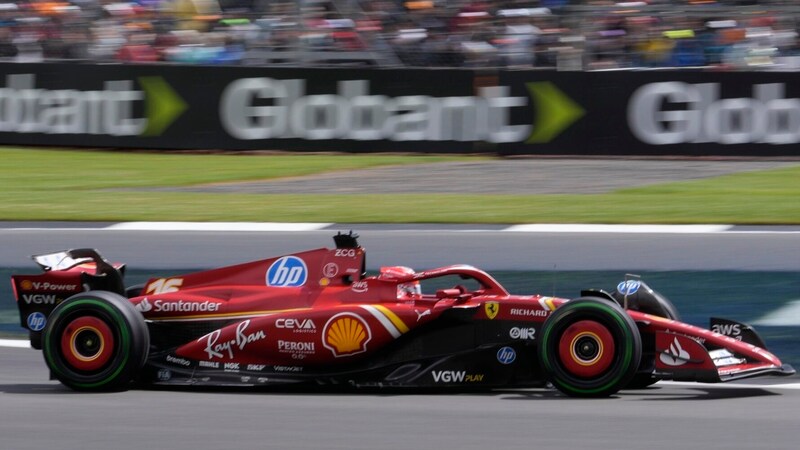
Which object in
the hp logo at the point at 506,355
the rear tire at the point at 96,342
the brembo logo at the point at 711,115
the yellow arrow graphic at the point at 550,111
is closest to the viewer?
the hp logo at the point at 506,355

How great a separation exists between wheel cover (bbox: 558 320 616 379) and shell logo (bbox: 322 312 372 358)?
98 centimetres

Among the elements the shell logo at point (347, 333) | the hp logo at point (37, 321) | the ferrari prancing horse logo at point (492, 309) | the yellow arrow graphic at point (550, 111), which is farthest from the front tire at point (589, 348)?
the yellow arrow graphic at point (550, 111)

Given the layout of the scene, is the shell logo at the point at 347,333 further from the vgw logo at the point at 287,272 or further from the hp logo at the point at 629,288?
the hp logo at the point at 629,288

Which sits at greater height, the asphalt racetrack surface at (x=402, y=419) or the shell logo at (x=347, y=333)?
the shell logo at (x=347, y=333)

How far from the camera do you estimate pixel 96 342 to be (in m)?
6.49

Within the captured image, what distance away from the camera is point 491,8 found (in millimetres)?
18406

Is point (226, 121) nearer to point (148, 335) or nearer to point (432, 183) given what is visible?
point (432, 183)

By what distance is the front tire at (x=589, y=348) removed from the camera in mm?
5922

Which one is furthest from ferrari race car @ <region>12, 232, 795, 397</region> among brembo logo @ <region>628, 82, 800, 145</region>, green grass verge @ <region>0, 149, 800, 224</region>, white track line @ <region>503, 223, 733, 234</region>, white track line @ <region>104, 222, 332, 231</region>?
brembo logo @ <region>628, 82, 800, 145</region>

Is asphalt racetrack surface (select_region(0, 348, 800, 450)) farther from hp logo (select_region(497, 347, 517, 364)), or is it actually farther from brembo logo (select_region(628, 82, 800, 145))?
brembo logo (select_region(628, 82, 800, 145))

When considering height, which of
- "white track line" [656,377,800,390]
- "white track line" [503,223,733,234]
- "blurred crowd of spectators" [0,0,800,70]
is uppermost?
"blurred crowd of spectators" [0,0,800,70]

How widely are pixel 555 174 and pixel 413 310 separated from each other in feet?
35.3

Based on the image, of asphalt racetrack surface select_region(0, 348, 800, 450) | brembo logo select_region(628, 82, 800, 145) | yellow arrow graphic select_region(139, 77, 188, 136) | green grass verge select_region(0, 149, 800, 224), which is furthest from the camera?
yellow arrow graphic select_region(139, 77, 188, 136)

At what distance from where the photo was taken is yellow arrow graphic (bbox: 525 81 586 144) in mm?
17984
